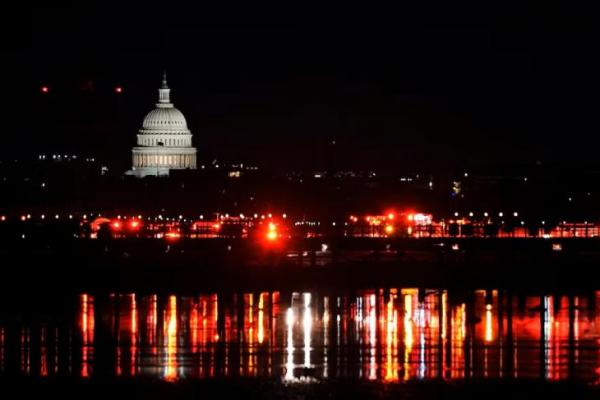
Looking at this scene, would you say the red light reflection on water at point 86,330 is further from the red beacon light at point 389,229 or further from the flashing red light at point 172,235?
the red beacon light at point 389,229

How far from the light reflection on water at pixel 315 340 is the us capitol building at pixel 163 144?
382ft

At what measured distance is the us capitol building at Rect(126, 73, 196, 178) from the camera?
170m

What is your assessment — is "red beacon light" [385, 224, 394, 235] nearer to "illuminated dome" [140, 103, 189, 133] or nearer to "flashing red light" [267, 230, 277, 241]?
"flashing red light" [267, 230, 277, 241]

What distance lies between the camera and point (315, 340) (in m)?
42.3

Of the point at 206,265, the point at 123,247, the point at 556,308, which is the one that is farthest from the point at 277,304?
the point at 123,247

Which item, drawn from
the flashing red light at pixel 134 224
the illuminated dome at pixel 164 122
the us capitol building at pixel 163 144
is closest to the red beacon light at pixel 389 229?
the flashing red light at pixel 134 224

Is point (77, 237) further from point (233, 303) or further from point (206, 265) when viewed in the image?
point (233, 303)

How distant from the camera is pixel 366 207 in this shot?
127438mm

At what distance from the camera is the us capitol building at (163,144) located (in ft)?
557

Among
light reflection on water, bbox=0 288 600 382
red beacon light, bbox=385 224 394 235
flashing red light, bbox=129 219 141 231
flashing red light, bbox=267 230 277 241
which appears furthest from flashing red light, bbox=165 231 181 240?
light reflection on water, bbox=0 288 600 382

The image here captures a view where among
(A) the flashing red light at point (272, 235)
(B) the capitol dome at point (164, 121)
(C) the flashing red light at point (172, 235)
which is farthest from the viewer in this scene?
(B) the capitol dome at point (164, 121)

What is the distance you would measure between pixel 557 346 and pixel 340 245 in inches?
1468

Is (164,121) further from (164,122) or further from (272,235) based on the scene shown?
(272,235)

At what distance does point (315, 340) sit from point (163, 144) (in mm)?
129709
